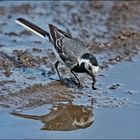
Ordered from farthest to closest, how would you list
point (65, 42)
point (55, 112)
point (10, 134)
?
Answer: point (65, 42) < point (55, 112) < point (10, 134)

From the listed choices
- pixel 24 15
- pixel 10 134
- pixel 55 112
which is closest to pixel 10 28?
pixel 24 15

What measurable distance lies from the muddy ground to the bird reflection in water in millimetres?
239

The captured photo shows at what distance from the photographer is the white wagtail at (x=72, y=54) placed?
8.69 meters

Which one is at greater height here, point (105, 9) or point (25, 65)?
point (105, 9)

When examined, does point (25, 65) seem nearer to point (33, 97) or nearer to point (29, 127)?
point (33, 97)

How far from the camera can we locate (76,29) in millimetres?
11727

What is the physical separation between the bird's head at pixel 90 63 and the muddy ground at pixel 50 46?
355 millimetres

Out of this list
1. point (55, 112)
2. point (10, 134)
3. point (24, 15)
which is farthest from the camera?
point (24, 15)

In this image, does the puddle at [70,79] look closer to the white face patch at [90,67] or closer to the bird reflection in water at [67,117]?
the bird reflection in water at [67,117]

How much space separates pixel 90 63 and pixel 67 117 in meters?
1.01

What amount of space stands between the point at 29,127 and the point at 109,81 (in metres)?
2.25

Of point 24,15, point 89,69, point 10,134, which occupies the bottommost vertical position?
point 10,134

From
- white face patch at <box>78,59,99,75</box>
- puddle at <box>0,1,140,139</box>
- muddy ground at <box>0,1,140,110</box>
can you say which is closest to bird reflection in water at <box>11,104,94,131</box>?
puddle at <box>0,1,140,139</box>

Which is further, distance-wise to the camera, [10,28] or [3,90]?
[10,28]
